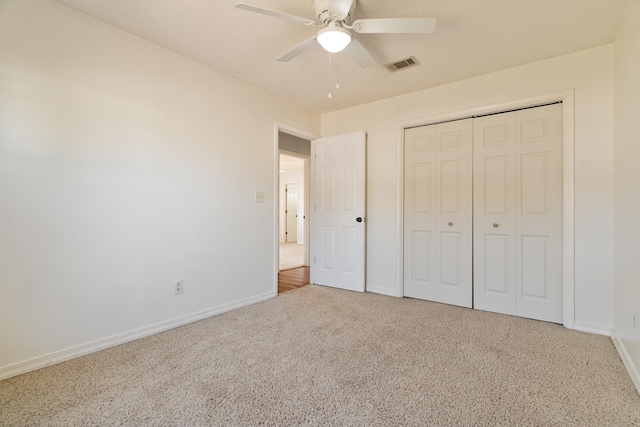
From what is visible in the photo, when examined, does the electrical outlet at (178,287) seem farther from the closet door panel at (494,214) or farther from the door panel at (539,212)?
the door panel at (539,212)

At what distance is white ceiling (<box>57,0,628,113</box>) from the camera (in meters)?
1.94

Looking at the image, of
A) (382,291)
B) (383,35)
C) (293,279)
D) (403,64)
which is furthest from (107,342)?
(403,64)

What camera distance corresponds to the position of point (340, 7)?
5.42 feet

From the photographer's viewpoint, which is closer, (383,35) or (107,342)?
(107,342)

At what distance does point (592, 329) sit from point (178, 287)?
361 cm

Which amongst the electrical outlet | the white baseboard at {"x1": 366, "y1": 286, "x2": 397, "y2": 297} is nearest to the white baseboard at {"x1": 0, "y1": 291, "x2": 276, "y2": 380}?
the electrical outlet

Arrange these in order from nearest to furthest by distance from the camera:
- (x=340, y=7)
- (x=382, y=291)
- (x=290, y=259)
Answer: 1. (x=340, y=7)
2. (x=382, y=291)
3. (x=290, y=259)

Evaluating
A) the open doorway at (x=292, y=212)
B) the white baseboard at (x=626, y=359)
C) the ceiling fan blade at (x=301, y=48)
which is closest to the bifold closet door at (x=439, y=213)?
the white baseboard at (x=626, y=359)

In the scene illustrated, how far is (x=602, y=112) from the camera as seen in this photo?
2.38 m

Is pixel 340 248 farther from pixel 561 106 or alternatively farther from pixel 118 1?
pixel 118 1

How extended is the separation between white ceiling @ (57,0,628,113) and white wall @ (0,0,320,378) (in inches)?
10.0

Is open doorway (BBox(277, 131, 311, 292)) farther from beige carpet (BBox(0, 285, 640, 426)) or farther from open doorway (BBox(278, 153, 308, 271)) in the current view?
beige carpet (BBox(0, 285, 640, 426))

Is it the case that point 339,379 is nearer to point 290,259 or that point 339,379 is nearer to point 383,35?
point 383,35

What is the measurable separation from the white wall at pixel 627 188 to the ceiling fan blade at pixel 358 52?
1611mm
